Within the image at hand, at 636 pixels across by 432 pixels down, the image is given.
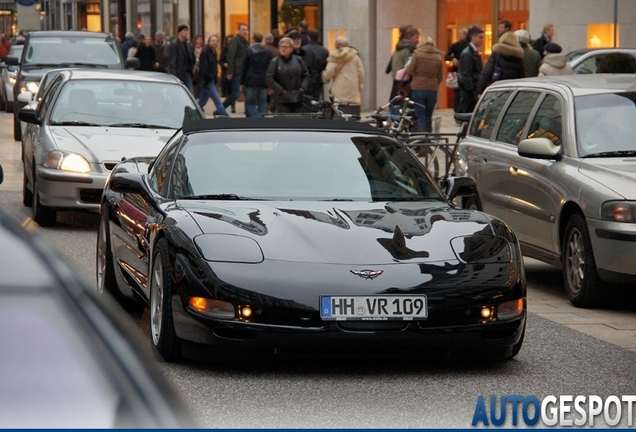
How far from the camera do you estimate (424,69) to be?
19.8m

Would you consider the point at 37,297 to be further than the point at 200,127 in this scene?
No

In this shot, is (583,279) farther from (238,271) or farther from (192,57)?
(192,57)

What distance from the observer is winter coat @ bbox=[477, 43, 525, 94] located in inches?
733

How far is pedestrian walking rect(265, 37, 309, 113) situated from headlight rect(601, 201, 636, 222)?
12742 millimetres

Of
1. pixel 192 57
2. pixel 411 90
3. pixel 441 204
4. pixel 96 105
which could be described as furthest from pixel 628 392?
pixel 192 57

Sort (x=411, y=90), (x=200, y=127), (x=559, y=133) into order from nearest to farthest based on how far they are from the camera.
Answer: (x=200, y=127), (x=559, y=133), (x=411, y=90)

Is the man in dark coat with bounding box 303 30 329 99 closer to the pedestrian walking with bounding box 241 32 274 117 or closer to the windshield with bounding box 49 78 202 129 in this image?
the pedestrian walking with bounding box 241 32 274 117

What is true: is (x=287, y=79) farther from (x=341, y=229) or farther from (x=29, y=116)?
(x=341, y=229)

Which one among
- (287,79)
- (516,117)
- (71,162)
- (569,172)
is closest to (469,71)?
(287,79)

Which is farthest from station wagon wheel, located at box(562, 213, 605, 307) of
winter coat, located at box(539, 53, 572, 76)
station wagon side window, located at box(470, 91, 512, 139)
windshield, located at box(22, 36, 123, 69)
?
windshield, located at box(22, 36, 123, 69)

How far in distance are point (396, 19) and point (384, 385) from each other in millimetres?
27510

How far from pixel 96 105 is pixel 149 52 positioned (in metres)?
18.2

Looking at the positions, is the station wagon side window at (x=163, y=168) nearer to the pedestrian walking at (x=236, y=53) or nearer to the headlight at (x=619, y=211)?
the headlight at (x=619, y=211)

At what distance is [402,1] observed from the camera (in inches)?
1298
